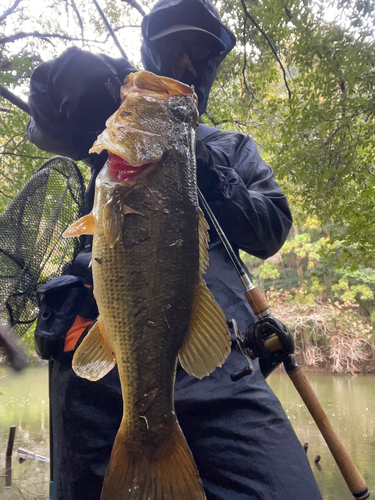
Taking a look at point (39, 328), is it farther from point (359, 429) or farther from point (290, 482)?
point (359, 429)

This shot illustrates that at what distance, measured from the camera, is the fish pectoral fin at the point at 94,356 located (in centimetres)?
110

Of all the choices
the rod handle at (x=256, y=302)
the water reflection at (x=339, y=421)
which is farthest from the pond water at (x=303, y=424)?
the rod handle at (x=256, y=302)

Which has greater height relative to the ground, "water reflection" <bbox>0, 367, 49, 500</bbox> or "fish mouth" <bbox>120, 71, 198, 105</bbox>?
"fish mouth" <bbox>120, 71, 198, 105</bbox>

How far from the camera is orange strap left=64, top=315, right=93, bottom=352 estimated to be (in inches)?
59.4

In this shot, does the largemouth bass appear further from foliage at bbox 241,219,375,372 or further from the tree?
foliage at bbox 241,219,375,372

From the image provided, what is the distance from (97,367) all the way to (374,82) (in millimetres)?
4312

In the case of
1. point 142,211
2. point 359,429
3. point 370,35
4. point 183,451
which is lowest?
point 359,429

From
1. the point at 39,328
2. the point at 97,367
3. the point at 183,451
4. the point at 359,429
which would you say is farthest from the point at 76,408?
the point at 359,429

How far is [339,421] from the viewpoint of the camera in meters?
13.1

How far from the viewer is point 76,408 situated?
1.55m

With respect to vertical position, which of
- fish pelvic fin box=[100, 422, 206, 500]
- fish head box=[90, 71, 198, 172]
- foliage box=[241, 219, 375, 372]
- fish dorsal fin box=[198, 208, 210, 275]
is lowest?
foliage box=[241, 219, 375, 372]

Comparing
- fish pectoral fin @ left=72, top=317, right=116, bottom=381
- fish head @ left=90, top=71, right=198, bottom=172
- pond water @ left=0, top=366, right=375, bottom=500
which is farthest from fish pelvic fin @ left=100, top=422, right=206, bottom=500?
pond water @ left=0, top=366, right=375, bottom=500

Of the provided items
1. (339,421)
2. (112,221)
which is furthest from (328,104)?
(339,421)

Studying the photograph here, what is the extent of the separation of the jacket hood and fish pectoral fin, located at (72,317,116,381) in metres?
1.50
